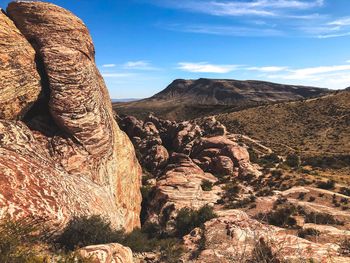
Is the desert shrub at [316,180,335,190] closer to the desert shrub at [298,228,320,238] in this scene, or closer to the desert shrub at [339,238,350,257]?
the desert shrub at [298,228,320,238]

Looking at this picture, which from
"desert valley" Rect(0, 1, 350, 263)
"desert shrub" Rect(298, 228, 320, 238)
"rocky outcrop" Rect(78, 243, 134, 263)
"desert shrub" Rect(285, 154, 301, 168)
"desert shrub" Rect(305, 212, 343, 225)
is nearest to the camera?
"rocky outcrop" Rect(78, 243, 134, 263)

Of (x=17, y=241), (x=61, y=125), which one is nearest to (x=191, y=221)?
(x=61, y=125)

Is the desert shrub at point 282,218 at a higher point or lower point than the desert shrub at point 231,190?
higher

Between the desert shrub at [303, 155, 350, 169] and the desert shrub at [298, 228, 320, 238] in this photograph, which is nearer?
the desert shrub at [298, 228, 320, 238]

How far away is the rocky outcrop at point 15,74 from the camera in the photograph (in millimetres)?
16875

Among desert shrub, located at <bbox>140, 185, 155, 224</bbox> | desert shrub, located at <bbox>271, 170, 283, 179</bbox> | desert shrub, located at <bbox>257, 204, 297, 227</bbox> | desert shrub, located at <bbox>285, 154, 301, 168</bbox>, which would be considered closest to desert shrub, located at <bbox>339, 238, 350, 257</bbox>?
desert shrub, located at <bbox>257, 204, 297, 227</bbox>

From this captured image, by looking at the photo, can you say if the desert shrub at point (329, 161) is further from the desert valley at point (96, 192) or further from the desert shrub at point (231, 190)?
the desert shrub at point (231, 190)

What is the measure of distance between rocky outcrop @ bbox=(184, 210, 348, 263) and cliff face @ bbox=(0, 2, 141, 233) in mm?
5917

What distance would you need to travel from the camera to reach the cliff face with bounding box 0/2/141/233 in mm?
14887

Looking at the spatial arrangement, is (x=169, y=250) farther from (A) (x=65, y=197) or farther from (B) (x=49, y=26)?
(B) (x=49, y=26)

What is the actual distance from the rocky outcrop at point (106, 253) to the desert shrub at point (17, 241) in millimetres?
1653

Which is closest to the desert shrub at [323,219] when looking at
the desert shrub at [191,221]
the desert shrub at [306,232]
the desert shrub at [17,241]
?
the desert shrub at [306,232]

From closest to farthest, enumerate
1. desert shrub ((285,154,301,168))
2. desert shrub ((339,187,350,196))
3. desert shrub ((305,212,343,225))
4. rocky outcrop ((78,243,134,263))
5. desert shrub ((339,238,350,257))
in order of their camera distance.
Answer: rocky outcrop ((78,243,134,263)) → desert shrub ((339,238,350,257)) → desert shrub ((305,212,343,225)) → desert shrub ((339,187,350,196)) → desert shrub ((285,154,301,168))

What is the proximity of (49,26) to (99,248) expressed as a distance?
640 inches
